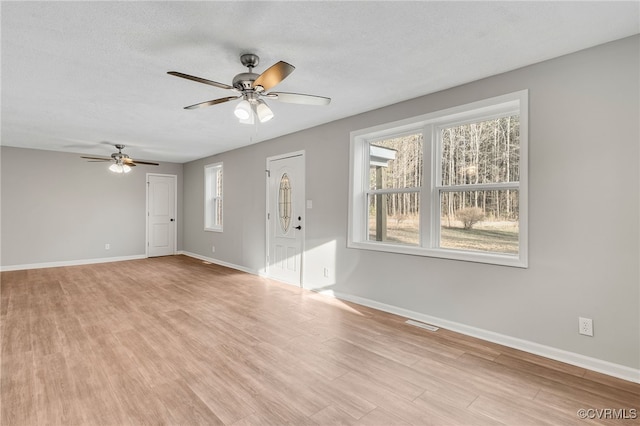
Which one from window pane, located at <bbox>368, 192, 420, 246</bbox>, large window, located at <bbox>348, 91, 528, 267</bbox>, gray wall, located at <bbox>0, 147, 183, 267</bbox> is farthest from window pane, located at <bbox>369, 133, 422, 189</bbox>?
gray wall, located at <bbox>0, 147, 183, 267</bbox>

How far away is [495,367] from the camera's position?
2.49m

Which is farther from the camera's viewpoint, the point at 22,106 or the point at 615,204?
the point at 22,106

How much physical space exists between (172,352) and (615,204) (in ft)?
12.3

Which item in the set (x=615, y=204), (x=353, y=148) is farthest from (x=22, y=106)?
(x=615, y=204)

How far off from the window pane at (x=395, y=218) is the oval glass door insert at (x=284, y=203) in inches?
64.3

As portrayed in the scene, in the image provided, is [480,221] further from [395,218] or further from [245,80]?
[245,80]

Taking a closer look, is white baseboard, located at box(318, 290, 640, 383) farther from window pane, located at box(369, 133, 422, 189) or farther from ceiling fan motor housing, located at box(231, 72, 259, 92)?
ceiling fan motor housing, located at box(231, 72, 259, 92)

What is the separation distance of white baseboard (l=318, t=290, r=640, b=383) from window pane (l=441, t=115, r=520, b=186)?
1472 millimetres

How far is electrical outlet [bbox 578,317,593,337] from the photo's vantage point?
2.46m

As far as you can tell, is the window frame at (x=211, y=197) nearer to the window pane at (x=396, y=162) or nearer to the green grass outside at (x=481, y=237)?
the window pane at (x=396, y=162)

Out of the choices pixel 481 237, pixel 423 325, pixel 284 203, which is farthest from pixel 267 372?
pixel 284 203

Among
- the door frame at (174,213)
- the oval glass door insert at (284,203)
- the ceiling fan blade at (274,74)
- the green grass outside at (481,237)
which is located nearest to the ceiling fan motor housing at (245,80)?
the ceiling fan blade at (274,74)

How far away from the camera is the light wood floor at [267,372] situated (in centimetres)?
193

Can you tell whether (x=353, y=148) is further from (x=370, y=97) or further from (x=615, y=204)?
(x=615, y=204)
